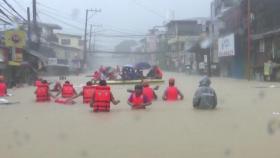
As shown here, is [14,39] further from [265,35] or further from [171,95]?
[171,95]

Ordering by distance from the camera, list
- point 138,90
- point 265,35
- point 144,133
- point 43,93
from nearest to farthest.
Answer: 1. point 144,133
2. point 138,90
3. point 43,93
4. point 265,35

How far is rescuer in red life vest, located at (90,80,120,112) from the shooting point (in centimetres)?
1716

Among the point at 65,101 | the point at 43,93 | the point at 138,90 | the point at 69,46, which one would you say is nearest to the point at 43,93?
the point at 43,93

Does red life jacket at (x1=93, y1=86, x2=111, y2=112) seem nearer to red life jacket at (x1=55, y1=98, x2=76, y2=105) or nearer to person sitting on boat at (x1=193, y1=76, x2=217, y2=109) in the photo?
person sitting on boat at (x1=193, y1=76, x2=217, y2=109)

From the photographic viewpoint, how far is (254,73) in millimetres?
46969

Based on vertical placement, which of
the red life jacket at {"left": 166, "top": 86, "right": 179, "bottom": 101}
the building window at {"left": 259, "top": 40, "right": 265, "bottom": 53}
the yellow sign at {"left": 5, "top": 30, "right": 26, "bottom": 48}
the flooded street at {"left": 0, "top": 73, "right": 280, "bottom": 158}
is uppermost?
the yellow sign at {"left": 5, "top": 30, "right": 26, "bottom": 48}

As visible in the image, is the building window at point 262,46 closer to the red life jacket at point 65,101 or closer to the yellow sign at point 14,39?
the yellow sign at point 14,39

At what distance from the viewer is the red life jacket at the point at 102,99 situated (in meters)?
17.1

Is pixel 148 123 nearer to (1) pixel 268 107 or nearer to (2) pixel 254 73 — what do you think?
(1) pixel 268 107

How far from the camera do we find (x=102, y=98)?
17328 mm


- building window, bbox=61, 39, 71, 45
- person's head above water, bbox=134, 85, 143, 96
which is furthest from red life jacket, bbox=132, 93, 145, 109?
building window, bbox=61, 39, 71, 45

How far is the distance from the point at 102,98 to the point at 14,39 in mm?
24490

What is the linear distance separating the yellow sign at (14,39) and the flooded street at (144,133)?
70.6ft

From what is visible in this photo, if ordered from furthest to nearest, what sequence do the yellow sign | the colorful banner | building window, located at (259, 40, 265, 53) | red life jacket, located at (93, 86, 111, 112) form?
the colorful banner, building window, located at (259, 40, 265, 53), the yellow sign, red life jacket, located at (93, 86, 111, 112)
